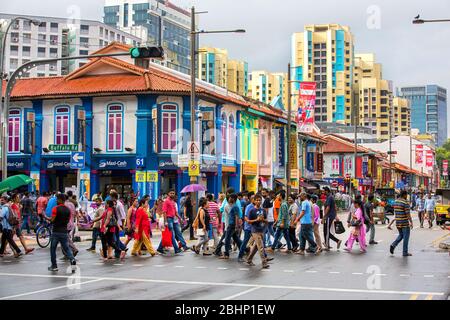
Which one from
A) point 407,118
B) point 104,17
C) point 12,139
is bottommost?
point 12,139

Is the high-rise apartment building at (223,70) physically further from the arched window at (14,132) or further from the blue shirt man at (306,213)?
the blue shirt man at (306,213)

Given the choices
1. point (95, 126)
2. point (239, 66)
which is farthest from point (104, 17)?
point (95, 126)

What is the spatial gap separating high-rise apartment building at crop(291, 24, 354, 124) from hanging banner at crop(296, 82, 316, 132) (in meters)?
116

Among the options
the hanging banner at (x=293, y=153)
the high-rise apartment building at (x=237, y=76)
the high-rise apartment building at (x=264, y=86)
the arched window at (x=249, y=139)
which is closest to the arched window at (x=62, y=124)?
the arched window at (x=249, y=139)

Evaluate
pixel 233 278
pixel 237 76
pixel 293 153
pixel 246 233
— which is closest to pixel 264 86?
pixel 237 76

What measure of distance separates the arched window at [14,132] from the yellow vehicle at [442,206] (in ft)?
82.2

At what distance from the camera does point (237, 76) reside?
543 ft

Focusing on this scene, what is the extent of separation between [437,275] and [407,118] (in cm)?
18092

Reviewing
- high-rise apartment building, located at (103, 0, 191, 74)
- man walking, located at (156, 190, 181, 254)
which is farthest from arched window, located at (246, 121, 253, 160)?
high-rise apartment building, located at (103, 0, 191, 74)

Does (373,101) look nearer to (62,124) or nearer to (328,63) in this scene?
(328,63)

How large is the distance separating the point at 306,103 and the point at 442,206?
1034 cm

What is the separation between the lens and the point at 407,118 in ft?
627

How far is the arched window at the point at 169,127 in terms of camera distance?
141 feet
